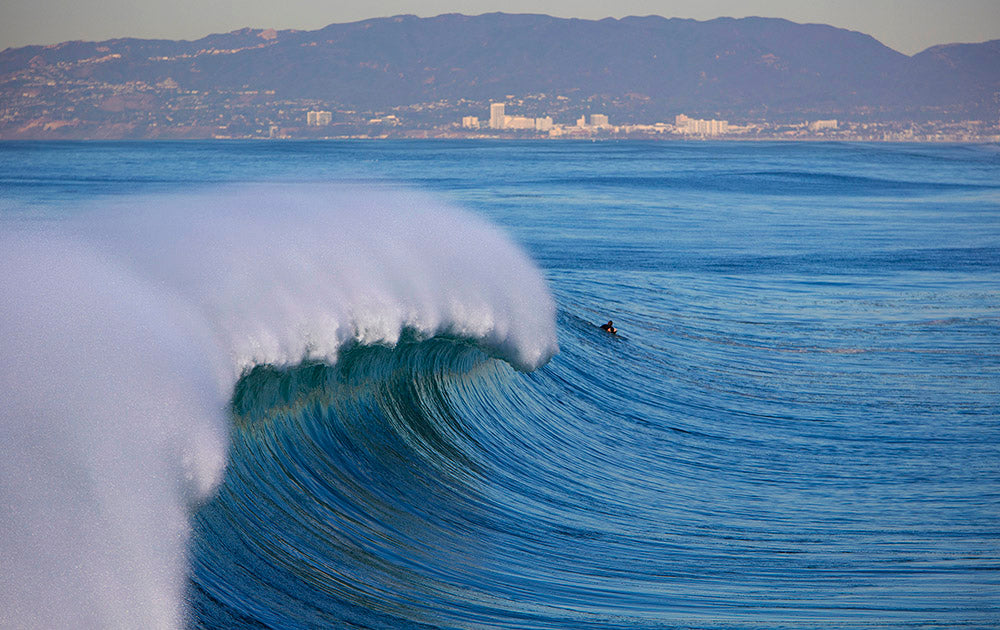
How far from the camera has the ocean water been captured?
5.03 metres

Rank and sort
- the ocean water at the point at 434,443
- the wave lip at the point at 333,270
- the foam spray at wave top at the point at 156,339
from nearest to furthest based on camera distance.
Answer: the foam spray at wave top at the point at 156,339 → the ocean water at the point at 434,443 → the wave lip at the point at 333,270

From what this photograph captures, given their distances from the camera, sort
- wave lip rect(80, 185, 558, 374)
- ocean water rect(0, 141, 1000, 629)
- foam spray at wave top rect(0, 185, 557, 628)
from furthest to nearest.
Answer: wave lip rect(80, 185, 558, 374) < ocean water rect(0, 141, 1000, 629) < foam spray at wave top rect(0, 185, 557, 628)

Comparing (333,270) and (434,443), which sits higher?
(333,270)

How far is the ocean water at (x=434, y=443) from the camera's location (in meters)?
5.03

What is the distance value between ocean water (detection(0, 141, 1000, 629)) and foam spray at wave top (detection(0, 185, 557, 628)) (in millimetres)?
20

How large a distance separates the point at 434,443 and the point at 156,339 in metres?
3.74

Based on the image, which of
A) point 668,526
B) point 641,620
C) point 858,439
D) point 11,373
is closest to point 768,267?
point 858,439

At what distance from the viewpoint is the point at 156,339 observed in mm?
6141

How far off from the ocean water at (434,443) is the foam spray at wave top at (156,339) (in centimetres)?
2

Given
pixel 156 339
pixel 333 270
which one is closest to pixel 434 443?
pixel 333 270

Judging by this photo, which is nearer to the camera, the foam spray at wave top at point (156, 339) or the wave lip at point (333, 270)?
the foam spray at wave top at point (156, 339)

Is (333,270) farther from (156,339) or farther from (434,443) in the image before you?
(156,339)

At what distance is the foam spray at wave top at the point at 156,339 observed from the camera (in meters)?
4.43

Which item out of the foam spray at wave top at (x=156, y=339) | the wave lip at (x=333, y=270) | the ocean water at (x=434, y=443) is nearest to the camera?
the foam spray at wave top at (x=156, y=339)
